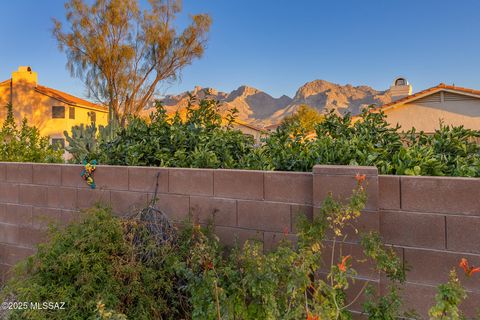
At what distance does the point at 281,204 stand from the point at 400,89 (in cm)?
1624

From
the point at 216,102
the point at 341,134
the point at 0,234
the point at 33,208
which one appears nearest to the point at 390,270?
the point at 341,134

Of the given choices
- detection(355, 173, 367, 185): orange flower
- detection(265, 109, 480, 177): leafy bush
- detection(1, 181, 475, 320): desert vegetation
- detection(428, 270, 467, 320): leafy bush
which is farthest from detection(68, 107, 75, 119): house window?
detection(428, 270, 467, 320): leafy bush

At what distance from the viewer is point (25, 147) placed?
479 centimetres

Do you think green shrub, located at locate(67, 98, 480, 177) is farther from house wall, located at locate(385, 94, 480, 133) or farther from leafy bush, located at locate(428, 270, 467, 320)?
house wall, located at locate(385, 94, 480, 133)

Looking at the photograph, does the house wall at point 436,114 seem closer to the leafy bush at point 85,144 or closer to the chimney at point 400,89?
the chimney at point 400,89

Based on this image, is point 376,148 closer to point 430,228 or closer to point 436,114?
point 430,228

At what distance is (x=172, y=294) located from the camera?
7.59 ft

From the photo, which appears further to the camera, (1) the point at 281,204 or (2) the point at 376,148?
(2) the point at 376,148

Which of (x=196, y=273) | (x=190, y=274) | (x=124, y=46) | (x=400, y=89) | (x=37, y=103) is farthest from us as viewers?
(x=37, y=103)

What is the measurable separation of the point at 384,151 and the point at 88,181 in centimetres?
275

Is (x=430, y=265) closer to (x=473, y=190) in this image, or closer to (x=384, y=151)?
(x=473, y=190)

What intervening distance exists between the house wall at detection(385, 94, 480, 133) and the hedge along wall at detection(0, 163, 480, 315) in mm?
11566

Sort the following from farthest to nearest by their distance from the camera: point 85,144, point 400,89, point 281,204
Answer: point 400,89
point 85,144
point 281,204

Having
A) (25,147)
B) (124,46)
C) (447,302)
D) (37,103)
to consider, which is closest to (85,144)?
(25,147)
